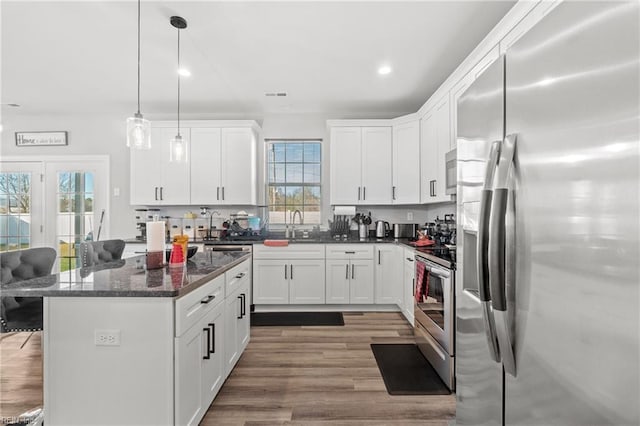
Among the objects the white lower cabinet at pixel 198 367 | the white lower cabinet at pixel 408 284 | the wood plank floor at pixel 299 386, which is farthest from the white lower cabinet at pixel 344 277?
the white lower cabinet at pixel 198 367

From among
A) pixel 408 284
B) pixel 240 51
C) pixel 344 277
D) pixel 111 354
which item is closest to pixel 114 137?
pixel 240 51

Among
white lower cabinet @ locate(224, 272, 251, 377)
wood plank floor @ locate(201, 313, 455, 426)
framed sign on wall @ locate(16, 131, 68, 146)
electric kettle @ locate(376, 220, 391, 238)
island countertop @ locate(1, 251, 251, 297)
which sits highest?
framed sign on wall @ locate(16, 131, 68, 146)

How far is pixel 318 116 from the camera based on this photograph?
15.5ft

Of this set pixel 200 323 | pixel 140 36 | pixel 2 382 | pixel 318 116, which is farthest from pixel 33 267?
pixel 318 116

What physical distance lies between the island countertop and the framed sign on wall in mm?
3867

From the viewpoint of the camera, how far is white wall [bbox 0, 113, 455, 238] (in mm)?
4715

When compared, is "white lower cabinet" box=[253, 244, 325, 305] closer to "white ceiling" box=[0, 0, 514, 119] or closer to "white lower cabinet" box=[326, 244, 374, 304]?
"white lower cabinet" box=[326, 244, 374, 304]

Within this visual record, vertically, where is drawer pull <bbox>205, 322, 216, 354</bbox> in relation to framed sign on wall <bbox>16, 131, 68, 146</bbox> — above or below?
below

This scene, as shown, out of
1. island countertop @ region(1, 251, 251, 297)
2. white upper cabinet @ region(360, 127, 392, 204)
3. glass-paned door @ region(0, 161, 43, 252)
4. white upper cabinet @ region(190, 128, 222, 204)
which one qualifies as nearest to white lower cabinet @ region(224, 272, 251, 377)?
island countertop @ region(1, 251, 251, 297)

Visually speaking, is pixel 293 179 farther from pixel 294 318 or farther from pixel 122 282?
pixel 122 282

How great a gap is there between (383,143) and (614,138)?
3816 millimetres

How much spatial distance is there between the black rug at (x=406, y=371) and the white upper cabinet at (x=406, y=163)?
1.90 m

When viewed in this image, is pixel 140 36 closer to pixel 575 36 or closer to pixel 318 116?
pixel 318 116

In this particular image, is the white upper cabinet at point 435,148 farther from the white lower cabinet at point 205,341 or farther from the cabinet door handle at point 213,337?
the cabinet door handle at point 213,337
